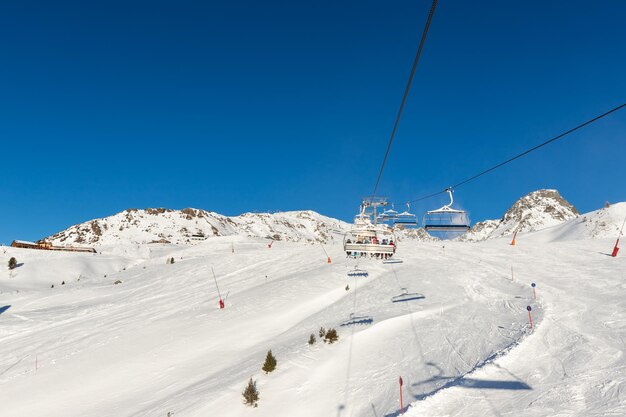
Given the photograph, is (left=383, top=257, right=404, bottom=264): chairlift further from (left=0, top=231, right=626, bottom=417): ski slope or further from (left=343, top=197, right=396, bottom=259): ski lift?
(left=343, top=197, right=396, bottom=259): ski lift

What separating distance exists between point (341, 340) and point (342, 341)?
11 cm

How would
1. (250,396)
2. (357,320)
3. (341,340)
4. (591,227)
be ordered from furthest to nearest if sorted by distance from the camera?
(591,227)
(357,320)
(341,340)
(250,396)

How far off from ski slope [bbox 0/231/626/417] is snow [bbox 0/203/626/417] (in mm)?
74

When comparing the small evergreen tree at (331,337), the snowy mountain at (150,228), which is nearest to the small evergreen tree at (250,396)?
the small evergreen tree at (331,337)

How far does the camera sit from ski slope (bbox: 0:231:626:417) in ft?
30.2

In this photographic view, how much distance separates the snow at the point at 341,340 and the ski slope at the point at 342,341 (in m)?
0.07

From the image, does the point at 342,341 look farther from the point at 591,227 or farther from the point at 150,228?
the point at 150,228

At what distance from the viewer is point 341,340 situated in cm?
1438

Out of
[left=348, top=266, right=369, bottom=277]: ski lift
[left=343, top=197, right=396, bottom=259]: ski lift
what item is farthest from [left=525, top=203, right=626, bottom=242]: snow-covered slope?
[left=343, top=197, right=396, bottom=259]: ski lift

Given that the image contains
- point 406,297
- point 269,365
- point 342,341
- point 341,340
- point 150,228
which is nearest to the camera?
point 269,365

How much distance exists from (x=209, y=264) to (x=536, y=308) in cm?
3094

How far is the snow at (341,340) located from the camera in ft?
30.1

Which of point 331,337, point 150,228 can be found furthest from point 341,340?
point 150,228

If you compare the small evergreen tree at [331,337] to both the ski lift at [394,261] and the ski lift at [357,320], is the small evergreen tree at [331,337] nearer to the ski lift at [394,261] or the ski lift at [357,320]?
the ski lift at [357,320]
